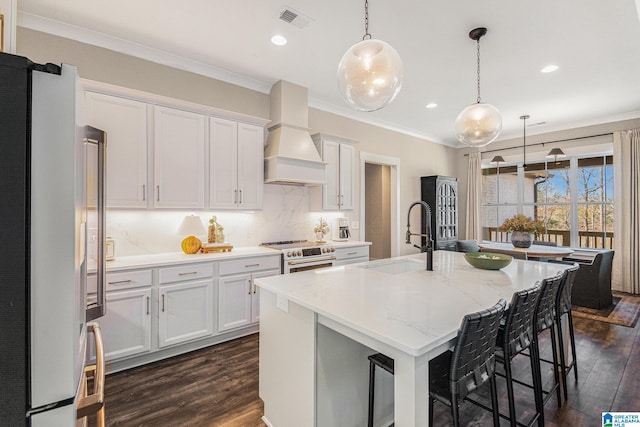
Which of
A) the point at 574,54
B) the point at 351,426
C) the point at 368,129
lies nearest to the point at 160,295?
the point at 351,426

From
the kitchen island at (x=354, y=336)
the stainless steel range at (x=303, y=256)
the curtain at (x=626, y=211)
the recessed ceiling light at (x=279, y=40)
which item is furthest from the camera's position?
the curtain at (x=626, y=211)

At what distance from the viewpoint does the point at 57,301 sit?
754mm

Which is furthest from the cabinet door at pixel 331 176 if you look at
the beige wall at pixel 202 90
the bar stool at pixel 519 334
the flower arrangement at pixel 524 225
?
the bar stool at pixel 519 334

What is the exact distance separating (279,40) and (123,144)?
1.77 meters

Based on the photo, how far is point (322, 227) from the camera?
4457mm

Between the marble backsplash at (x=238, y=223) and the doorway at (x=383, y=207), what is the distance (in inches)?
42.3

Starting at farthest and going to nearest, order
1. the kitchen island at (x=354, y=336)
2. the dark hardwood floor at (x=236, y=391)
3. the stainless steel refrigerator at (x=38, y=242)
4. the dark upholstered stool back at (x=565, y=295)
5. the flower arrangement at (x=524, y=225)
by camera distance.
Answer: the flower arrangement at (x=524, y=225), the dark upholstered stool back at (x=565, y=295), the dark hardwood floor at (x=236, y=391), the kitchen island at (x=354, y=336), the stainless steel refrigerator at (x=38, y=242)

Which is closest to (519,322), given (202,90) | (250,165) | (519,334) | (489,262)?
(519,334)

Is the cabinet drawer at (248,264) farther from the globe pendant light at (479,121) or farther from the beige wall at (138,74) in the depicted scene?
the globe pendant light at (479,121)

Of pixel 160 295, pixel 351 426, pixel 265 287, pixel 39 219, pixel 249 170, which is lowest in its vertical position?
pixel 351 426

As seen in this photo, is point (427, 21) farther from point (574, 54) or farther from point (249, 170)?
point (249, 170)

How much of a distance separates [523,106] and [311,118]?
3.31 metres

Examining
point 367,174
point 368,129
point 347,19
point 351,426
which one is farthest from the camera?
point 367,174

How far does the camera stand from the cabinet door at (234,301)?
3066mm
